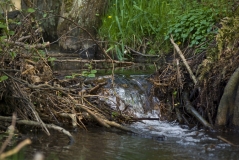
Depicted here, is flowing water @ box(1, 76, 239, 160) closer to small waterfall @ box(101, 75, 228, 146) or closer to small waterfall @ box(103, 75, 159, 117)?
small waterfall @ box(101, 75, 228, 146)

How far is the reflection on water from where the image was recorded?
4.04 m

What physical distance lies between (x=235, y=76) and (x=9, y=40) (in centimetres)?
265

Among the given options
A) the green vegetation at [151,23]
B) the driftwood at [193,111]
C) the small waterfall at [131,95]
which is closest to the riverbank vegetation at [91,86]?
the driftwood at [193,111]

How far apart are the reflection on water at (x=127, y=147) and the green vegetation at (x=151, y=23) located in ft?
15.3

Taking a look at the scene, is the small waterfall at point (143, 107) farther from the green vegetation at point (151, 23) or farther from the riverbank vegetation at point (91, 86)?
the green vegetation at point (151, 23)

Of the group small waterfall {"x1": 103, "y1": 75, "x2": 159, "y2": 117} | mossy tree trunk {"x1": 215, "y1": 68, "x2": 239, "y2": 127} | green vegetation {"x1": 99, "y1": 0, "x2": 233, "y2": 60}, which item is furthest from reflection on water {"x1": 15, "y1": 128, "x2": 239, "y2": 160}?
green vegetation {"x1": 99, "y1": 0, "x2": 233, "y2": 60}

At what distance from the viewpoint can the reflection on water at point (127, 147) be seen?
13.3ft

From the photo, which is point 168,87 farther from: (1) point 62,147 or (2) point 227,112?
(1) point 62,147

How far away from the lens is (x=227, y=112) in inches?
223

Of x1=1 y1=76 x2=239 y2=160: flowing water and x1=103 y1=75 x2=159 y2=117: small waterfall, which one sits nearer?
x1=1 y1=76 x2=239 y2=160: flowing water

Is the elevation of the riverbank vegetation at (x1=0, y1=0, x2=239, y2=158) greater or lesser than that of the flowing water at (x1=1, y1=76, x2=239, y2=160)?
greater

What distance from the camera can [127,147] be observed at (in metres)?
4.48

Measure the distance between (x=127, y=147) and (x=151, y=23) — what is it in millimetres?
6831

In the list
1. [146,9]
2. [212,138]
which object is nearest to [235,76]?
[212,138]
